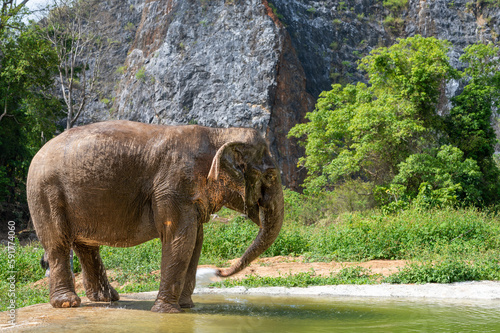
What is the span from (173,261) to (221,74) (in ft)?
96.6

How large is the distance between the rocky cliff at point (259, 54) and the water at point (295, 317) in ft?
81.2

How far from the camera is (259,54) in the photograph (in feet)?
111

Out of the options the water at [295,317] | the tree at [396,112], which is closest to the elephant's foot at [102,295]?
Result: the water at [295,317]

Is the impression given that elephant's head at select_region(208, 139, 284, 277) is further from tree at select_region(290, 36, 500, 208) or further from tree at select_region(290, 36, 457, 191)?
tree at select_region(290, 36, 457, 191)

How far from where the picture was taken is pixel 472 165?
68.1ft

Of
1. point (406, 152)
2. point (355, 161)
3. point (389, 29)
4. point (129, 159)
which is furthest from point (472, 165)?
point (389, 29)

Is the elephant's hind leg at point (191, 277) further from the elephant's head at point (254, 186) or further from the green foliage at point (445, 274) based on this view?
the green foliage at point (445, 274)

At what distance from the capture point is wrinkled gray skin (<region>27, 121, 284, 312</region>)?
5910 millimetres

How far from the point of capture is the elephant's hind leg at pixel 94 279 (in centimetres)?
680

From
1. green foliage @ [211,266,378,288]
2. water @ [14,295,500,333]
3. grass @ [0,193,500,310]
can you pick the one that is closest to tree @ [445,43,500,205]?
grass @ [0,193,500,310]

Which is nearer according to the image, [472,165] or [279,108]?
[472,165]

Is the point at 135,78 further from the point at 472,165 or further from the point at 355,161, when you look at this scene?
the point at 472,165

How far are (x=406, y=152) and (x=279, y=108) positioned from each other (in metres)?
12.4

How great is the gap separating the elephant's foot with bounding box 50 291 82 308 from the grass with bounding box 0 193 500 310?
199 cm
